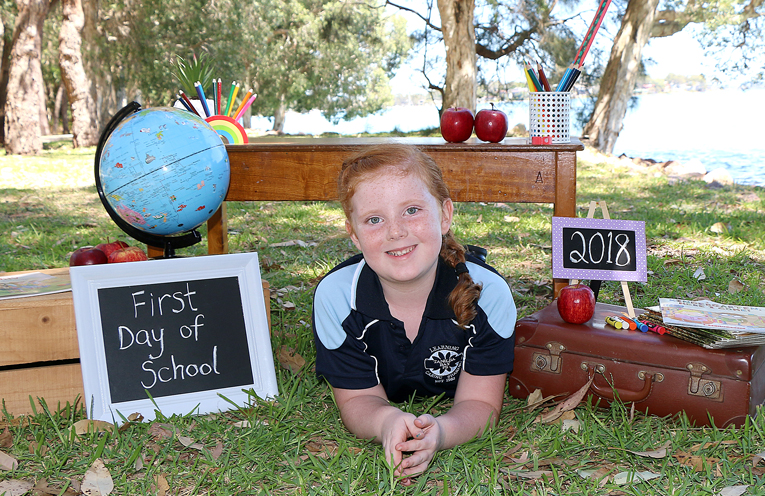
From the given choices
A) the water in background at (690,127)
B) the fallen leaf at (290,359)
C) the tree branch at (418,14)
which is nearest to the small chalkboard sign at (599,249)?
the fallen leaf at (290,359)

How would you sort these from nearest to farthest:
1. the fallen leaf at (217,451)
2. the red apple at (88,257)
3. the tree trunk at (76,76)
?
the fallen leaf at (217,451), the red apple at (88,257), the tree trunk at (76,76)

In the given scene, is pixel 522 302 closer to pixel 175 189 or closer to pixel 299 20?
pixel 175 189

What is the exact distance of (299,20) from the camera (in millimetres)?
27641

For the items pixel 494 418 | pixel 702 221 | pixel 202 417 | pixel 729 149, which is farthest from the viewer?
pixel 729 149

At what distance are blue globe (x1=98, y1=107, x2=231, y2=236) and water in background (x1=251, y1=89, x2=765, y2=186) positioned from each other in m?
3.97

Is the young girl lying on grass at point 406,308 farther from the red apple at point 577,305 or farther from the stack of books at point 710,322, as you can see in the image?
the stack of books at point 710,322

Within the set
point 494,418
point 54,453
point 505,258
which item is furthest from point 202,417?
point 505,258

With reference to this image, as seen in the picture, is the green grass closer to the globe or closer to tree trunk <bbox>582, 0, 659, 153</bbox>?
the globe

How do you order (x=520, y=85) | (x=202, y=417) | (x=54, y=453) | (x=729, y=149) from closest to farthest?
(x=54, y=453) < (x=202, y=417) < (x=520, y=85) < (x=729, y=149)

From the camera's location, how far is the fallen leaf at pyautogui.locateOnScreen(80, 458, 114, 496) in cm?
190

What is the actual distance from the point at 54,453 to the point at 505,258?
341cm

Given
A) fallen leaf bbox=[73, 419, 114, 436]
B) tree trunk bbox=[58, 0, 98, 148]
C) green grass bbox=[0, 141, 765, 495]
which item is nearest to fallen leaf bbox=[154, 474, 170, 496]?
green grass bbox=[0, 141, 765, 495]

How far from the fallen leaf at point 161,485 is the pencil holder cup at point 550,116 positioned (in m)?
2.20

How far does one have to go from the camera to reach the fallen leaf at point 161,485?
75.5 inches
